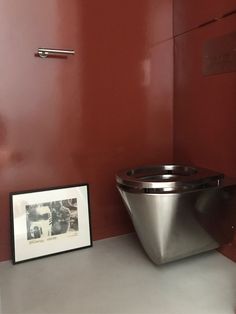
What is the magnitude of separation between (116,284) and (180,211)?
0.34 meters

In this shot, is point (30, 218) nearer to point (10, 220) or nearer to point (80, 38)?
point (10, 220)

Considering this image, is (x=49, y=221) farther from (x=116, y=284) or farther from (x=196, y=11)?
(x=196, y=11)

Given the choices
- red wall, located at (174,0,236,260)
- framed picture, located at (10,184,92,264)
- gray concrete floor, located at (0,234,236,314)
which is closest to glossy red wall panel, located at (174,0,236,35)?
red wall, located at (174,0,236,260)

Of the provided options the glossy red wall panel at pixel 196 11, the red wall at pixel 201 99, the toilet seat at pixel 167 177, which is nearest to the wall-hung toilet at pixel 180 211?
the toilet seat at pixel 167 177

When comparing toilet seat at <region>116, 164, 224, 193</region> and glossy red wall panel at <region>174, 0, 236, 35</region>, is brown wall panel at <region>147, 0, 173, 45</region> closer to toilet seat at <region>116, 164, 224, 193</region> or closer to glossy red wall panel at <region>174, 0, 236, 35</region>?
glossy red wall panel at <region>174, 0, 236, 35</region>

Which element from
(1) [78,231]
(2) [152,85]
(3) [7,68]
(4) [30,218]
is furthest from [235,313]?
(3) [7,68]

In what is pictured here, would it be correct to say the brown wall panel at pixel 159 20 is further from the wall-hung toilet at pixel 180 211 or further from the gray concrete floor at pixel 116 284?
the gray concrete floor at pixel 116 284

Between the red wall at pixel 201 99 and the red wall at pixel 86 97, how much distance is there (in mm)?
67

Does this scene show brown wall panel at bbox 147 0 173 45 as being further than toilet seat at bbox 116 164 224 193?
Yes

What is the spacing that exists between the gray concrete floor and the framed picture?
4 centimetres

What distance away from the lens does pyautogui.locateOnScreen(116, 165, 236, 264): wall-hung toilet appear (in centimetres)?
106

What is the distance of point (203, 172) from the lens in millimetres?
1210

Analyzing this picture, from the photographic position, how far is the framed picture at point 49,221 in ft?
4.11

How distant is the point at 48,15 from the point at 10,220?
2.68 ft
